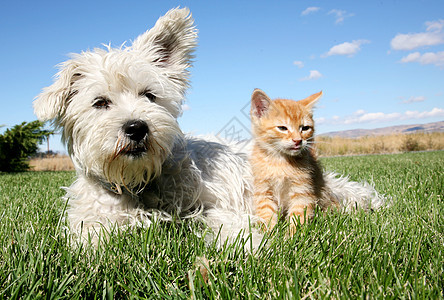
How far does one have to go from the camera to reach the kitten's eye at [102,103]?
2.78 metres

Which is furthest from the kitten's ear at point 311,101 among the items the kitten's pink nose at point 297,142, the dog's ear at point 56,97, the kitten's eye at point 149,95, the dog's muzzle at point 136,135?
the dog's ear at point 56,97

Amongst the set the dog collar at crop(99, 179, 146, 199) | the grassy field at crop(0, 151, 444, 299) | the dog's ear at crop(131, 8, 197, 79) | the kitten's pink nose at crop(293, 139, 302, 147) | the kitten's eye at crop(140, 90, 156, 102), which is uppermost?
the dog's ear at crop(131, 8, 197, 79)

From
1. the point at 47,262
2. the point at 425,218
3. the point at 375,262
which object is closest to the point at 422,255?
the point at 375,262

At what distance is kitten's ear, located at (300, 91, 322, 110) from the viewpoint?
3524mm

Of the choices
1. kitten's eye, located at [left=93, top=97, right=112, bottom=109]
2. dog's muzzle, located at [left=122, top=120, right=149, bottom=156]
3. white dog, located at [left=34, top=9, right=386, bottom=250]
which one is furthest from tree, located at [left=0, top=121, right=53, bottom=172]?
dog's muzzle, located at [left=122, top=120, right=149, bottom=156]

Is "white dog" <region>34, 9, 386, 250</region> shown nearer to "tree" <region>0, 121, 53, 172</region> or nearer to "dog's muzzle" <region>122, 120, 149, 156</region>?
"dog's muzzle" <region>122, 120, 149, 156</region>

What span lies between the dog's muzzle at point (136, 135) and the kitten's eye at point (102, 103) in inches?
17.1

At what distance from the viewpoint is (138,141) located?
253cm

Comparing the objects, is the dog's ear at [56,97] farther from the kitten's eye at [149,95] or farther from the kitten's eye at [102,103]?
the kitten's eye at [149,95]

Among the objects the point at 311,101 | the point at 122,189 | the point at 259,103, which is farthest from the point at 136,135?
the point at 311,101

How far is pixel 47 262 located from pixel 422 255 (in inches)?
90.3

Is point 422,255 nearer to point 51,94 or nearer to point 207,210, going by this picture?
point 207,210

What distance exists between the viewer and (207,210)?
10.3ft

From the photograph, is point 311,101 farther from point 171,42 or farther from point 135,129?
point 135,129
